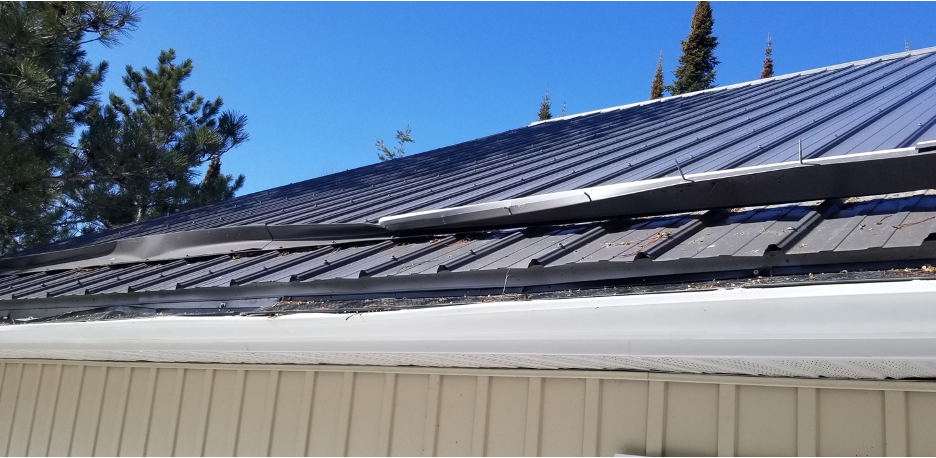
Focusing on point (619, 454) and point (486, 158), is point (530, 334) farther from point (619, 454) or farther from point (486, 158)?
point (486, 158)

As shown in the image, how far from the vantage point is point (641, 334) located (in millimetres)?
2188

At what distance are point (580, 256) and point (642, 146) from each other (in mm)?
2627

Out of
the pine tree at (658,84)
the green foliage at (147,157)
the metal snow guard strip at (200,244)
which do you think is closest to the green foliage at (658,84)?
the pine tree at (658,84)

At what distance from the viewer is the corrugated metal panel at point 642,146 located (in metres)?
3.89

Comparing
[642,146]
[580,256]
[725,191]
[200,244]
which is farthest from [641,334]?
[200,244]

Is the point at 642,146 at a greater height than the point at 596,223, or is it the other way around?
the point at 642,146

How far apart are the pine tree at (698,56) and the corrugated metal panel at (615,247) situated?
2624cm

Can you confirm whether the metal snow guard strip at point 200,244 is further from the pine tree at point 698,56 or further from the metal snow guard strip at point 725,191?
the pine tree at point 698,56

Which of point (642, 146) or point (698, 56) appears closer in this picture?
point (642, 146)

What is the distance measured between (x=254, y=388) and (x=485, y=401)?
1337 mm

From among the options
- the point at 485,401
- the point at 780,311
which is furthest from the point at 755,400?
the point at 485,401

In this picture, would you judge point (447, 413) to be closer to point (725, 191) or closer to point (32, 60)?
point (725, 191)

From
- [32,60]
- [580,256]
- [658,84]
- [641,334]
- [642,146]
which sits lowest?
[641,334]

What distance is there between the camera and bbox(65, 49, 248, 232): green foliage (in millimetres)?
12289
